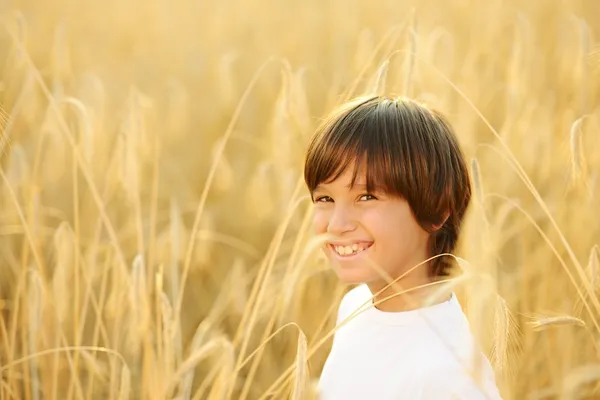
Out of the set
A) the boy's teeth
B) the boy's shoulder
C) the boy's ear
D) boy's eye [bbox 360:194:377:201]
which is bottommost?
the boy's shoulder

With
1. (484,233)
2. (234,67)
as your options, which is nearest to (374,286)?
(484,233)

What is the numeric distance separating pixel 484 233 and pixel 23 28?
0.73 m

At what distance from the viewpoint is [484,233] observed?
0.91 meters

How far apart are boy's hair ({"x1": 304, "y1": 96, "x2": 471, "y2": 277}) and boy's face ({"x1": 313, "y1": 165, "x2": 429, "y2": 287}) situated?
0.04 ft

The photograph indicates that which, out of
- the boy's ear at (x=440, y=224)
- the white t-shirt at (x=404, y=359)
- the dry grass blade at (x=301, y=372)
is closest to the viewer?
the dry grass blade at (x=301, y=372)

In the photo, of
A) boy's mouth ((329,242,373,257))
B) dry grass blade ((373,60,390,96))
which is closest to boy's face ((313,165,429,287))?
boy's mouth ((329,242,373,257))

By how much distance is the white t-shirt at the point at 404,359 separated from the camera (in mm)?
877

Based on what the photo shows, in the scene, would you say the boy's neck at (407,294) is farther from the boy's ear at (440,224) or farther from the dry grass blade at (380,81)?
the dry grass blade at (380,81)

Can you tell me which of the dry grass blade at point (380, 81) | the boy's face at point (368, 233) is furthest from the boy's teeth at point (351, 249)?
the dry grass blade at point (380, 81)

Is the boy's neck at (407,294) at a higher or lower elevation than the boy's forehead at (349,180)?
lower

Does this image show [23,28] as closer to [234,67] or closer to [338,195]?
[338,195]

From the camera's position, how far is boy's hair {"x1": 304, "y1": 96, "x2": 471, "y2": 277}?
0.96m

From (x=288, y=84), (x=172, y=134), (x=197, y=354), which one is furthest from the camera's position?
(x=172, y=134)

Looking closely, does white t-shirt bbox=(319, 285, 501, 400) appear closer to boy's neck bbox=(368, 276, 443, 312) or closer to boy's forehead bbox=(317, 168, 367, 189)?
boy's neck bbox=(368, 276, 443, 312)
